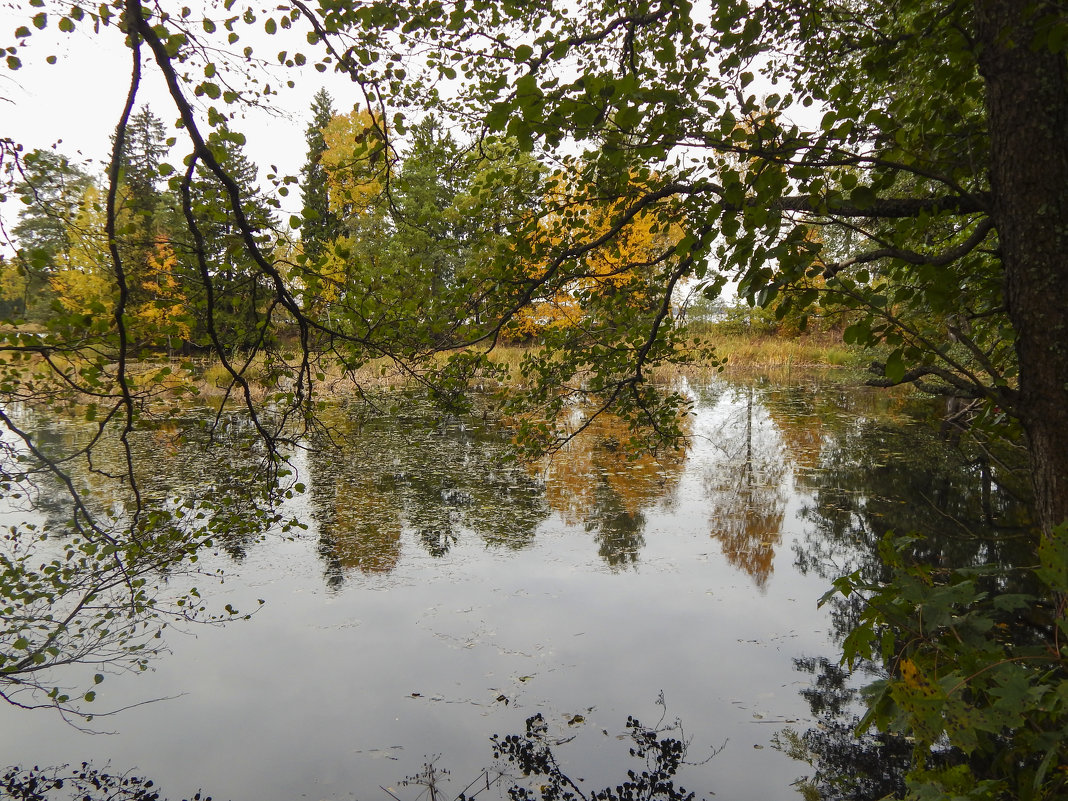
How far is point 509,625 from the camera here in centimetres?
542

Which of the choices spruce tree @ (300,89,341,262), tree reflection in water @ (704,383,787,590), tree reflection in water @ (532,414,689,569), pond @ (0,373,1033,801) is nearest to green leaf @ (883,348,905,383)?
pond @ (0,373,1033,801)

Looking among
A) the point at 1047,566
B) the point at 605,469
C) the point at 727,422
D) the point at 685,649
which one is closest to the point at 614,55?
the point at 1047,566

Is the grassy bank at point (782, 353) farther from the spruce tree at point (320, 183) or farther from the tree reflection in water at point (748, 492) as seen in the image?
the spruce tree at point (320, 183)

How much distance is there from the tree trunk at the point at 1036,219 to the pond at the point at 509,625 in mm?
1963

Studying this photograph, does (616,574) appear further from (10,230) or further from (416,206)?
(416,206)

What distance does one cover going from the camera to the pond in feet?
13.2

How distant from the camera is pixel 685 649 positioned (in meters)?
5.09

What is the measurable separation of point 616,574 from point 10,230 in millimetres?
5270

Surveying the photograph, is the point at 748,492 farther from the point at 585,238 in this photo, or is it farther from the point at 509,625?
the point at 585,238

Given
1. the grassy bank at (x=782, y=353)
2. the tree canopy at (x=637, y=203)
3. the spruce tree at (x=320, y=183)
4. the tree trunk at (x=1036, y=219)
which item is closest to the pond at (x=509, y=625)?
the tree canopy at (x=637, y=203)

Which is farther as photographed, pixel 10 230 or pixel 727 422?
pixel 727 422

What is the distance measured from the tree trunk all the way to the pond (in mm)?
1963

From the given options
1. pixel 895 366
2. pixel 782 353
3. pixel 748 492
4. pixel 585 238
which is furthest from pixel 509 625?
pixel 782 353

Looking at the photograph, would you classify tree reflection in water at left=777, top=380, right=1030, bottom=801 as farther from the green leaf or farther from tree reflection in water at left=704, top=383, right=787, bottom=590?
the green leaf
